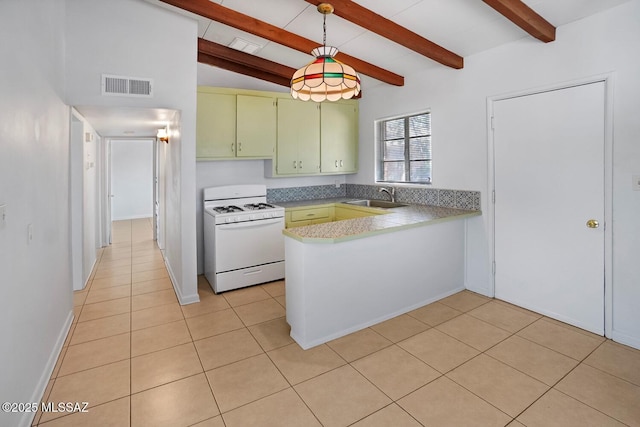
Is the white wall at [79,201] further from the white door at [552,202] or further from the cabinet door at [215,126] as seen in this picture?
the white door at [552,202]

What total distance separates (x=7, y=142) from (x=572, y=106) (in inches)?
150

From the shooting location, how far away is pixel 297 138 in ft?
15.3

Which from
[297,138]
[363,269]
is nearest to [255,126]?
[297,138]

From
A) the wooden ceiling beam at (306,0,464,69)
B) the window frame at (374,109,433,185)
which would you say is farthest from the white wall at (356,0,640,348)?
the wooden ceiling beam at (306,0,464,69)

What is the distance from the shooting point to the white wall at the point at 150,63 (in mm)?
2881

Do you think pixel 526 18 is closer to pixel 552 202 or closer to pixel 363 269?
pixel 552 202

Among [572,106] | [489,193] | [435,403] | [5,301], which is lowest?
[435,403]

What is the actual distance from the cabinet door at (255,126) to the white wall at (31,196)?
1814 millimetres

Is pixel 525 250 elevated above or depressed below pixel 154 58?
below

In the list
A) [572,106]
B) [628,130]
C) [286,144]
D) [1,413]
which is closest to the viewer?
[1,413]

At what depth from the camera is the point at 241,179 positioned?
15.2 ft

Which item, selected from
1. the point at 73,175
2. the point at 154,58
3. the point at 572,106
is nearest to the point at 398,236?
the point at 572,106

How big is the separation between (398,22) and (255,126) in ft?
6.76

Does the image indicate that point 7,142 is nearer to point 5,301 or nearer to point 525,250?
point 5,301
